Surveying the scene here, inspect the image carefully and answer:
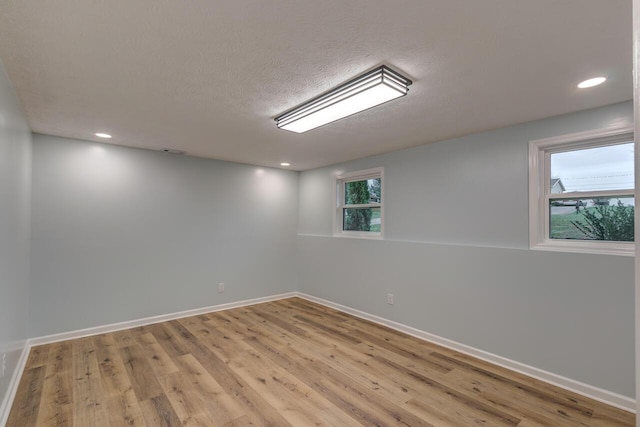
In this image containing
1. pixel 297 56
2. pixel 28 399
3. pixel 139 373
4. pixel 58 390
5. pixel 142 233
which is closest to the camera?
pixel 297 56

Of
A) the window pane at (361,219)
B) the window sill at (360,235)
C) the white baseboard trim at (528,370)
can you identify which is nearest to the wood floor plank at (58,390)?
the white baseboard trim at (528,370)

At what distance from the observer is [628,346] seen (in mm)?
2191

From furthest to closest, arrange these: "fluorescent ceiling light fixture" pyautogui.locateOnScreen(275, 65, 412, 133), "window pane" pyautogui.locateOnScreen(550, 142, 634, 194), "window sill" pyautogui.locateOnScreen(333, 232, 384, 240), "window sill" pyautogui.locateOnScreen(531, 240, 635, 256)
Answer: "window sill" pyautogui.locateOnScreen(333, 232, 384, 240), "window pane" pyautogui.locateOnScreen(550, 142, 634, 194), "window sill" pyautogui.locateOnScreen(531, 240, 635, 256), "fluorescent ceiling light fixture" pyautogui.locateOnScreen(275, 65, 412, 133)

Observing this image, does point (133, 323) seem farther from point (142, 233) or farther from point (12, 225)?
point (12, 225)

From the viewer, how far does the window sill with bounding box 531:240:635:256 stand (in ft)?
7.47

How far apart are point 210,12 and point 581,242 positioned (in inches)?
127

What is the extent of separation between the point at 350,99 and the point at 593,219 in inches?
92.8

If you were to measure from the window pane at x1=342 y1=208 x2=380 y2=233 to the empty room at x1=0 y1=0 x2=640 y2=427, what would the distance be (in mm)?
48

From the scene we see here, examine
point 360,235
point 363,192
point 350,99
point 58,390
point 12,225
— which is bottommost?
point 58,390

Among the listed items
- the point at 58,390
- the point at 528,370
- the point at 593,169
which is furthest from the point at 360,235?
the point at 58,390

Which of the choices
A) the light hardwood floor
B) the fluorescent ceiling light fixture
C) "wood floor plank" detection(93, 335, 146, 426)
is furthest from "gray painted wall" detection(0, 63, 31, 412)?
the fluorescent ceiling light fixture

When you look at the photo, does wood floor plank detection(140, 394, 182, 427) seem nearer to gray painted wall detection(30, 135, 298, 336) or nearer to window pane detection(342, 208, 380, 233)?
gray painted wall detection(30, 135, 298, 336)

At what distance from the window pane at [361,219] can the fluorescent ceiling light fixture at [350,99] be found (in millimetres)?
2003

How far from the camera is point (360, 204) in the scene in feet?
14.9
